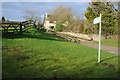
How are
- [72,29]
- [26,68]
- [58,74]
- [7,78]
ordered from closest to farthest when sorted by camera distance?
1. [7,78]
2. [58,74]
3. [26,68]
4. [72,29]

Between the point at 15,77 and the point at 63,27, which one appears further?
the point at 63,27

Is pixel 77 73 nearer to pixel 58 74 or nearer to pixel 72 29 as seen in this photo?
pixel 58 74

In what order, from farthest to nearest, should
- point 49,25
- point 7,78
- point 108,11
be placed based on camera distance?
point 49,25 < point 108,11 < point 7,78

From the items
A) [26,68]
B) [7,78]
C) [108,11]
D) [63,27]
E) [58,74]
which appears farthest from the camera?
[63,27]

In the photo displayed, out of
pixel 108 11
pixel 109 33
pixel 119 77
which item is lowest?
pixel 119 77

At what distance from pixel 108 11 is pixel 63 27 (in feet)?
62.1

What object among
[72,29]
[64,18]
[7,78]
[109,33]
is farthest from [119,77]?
[64,18]

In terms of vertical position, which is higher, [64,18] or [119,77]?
[64,18]

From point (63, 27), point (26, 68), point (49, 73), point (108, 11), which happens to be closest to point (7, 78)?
point (26, 68)

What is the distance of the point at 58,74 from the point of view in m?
4.18

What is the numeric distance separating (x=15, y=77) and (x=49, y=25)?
180 ft

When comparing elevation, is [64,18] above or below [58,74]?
above

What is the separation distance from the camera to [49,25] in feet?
191

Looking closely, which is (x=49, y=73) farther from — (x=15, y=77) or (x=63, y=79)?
(x=15, y=77)
